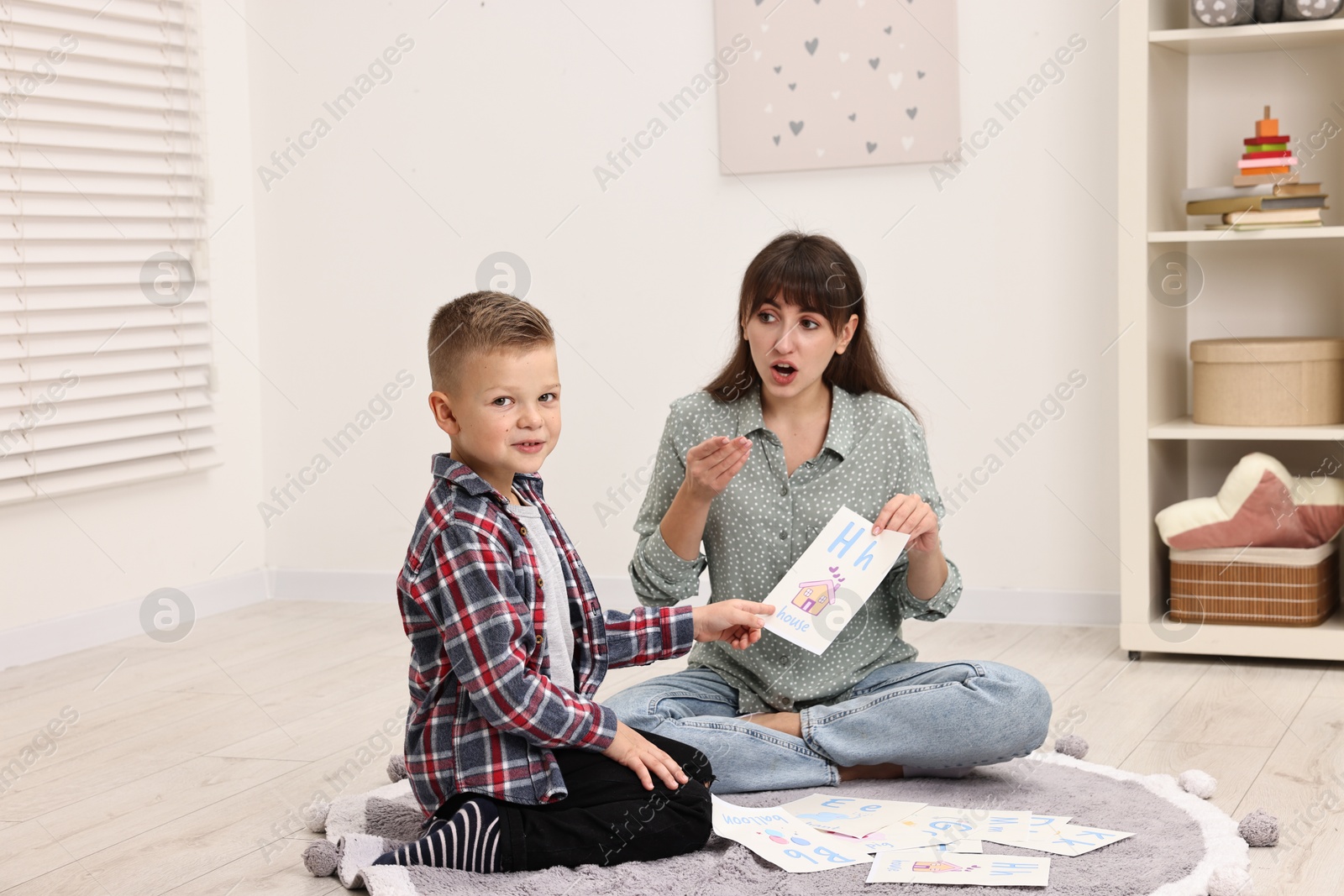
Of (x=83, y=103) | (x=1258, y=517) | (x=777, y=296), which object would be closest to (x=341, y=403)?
(x=83, y=103)

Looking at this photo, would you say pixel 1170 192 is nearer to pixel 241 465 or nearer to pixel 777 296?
pixel 777 296

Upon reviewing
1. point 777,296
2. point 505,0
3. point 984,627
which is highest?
point 505,0

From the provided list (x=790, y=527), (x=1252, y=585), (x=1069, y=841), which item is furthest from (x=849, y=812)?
(x=1252, y=585)

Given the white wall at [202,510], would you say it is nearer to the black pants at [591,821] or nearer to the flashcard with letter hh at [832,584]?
the black pants at [591,821]

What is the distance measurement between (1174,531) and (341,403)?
2.01 m

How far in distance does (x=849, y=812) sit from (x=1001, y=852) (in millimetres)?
211

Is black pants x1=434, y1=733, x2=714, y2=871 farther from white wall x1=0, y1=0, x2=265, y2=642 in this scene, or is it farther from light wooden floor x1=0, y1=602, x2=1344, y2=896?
white wall x1=0, y1=0, x2=265, y2=642

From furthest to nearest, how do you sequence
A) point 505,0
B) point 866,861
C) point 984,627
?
point 505,0 < point 984,627 < point 866,861

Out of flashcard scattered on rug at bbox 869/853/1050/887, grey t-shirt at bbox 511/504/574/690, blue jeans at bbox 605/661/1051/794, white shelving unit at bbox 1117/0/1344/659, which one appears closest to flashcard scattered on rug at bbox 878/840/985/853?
flashcard scattered on rug at bbox 869/853/1050/887

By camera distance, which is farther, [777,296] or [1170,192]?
[1170,192]

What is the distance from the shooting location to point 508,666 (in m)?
1.46

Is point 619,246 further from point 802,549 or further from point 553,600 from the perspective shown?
point 553,600

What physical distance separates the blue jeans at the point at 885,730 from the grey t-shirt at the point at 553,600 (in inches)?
9.2

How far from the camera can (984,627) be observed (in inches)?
115
